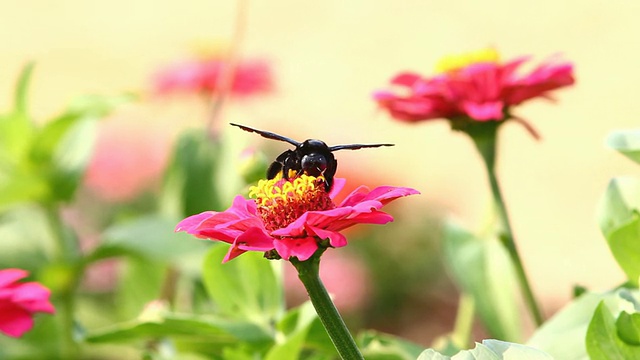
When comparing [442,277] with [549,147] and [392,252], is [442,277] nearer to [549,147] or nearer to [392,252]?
[392,252]

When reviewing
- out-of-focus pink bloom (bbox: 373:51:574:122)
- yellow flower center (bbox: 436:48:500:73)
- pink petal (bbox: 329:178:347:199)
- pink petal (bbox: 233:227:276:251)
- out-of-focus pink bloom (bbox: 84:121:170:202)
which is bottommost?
out-of-focus pink bloom (bbox: 84:121:170:202)

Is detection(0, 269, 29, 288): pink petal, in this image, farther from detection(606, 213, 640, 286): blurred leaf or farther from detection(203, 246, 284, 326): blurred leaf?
detection(606, 213, 640, 286): blurred leaf

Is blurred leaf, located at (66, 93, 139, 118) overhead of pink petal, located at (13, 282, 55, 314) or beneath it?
overhead

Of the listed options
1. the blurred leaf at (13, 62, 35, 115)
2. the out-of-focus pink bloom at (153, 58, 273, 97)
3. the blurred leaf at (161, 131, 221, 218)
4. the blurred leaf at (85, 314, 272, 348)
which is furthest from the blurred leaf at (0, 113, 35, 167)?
the out-of-focus pink bloom at (153, 58, 273, 97)

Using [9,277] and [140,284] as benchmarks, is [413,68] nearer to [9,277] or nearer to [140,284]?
[140,284]

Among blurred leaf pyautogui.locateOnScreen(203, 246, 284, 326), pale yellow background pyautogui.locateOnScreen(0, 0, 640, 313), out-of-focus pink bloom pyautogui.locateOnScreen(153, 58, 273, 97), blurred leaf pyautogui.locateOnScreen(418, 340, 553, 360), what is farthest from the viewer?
pale yellow background pyautogui.locateOnScreen(0, 0, 640, 313)

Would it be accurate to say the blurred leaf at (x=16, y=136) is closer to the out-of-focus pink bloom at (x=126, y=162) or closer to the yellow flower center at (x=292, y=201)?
the yellow flower center at (x=292, y=201)

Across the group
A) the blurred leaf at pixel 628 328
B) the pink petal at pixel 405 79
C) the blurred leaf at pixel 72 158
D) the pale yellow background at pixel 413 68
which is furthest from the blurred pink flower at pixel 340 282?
the blurred leaf at pixel 628 328
